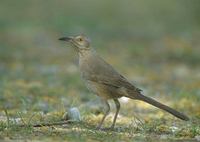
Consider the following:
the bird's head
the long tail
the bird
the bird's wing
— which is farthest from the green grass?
the bird's head

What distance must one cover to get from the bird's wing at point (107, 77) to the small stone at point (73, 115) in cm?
40

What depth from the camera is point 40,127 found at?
304 inches

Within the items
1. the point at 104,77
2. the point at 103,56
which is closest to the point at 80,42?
the point at 104,77

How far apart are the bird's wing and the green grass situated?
1.40 ft

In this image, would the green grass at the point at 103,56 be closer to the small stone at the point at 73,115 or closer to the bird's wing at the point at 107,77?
the small stone at the point at 73,115

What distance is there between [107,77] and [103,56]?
658 centimetres

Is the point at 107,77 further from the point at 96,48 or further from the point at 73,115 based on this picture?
the point at 96,48

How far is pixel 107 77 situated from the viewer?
27.0 ft

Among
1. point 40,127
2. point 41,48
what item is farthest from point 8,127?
point 41,48

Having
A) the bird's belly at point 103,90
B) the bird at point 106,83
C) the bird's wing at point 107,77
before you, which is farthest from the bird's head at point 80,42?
the bird's belly at point 103,90

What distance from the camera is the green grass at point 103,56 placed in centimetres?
794

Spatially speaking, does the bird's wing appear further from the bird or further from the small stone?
the small stone

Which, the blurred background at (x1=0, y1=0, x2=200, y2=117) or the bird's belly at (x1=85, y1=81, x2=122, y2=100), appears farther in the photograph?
the blurred background at (x1=0, y1=0, x2=200, y2=117)

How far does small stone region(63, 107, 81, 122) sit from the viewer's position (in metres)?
8.28
